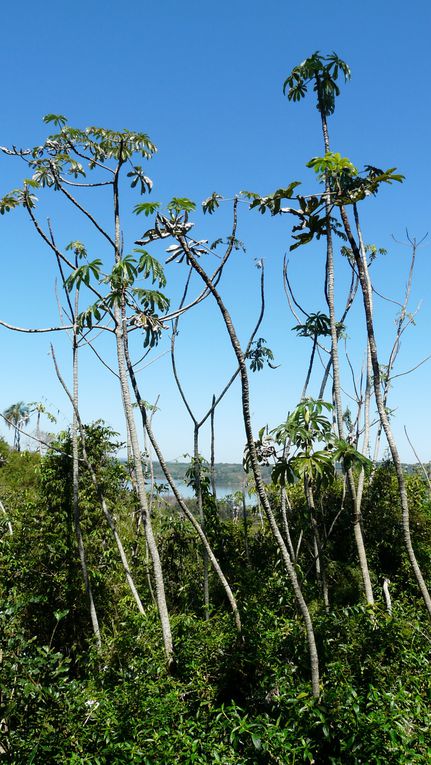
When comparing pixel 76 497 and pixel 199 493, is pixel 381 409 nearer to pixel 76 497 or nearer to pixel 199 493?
pixel 199 493

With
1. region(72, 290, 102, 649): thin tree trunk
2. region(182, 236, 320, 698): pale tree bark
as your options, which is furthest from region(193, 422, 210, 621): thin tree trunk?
region(182, 236, 320, 698): pale tree bark

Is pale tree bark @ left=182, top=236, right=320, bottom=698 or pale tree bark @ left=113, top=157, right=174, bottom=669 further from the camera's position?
pale tree bark @ left=113, top=157, right=174, bottom=669

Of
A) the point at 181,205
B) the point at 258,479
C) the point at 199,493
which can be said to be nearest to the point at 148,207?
the point at 181,205

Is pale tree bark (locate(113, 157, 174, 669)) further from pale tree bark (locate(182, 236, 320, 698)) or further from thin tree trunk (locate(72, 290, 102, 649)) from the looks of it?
pale tree bark (locate(182, 236, 320, 698))

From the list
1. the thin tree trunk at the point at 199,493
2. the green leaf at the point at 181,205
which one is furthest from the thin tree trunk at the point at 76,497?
the green leaf at the point at 181,205

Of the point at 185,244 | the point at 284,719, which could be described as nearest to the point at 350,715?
the point at 284,719

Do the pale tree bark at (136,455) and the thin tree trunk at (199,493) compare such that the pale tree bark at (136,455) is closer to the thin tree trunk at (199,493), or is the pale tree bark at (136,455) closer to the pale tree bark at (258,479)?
the thin tree trunk at (199,493)

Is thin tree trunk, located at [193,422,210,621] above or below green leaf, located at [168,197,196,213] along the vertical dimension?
below

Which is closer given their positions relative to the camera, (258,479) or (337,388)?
(258,479)

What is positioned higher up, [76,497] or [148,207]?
[148,207]

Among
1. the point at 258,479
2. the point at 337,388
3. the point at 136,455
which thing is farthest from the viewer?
the point at 337,388

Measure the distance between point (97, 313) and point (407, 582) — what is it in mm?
5624

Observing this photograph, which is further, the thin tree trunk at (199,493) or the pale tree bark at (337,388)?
the thin tree trunk at (199,493)

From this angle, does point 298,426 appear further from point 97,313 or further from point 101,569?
point 101,569
